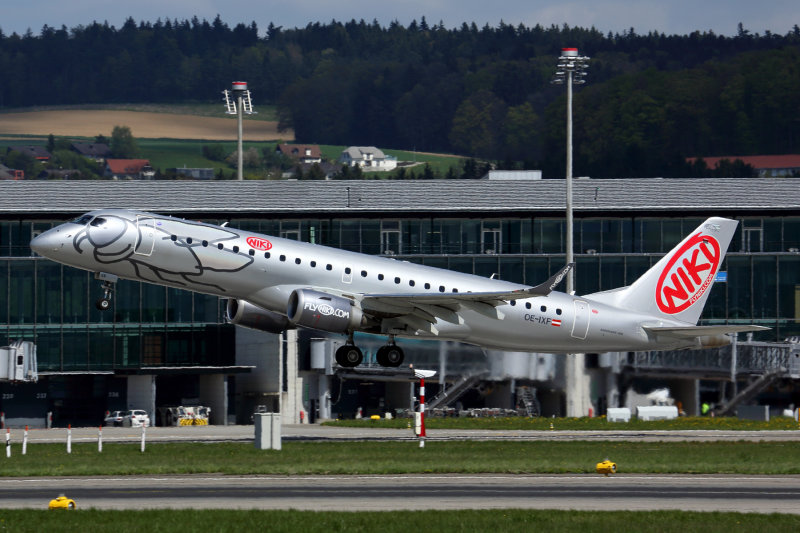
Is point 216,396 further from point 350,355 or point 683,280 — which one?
point 683,280

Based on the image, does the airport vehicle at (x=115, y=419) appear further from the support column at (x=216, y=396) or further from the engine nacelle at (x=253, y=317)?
the engine nacelle at (x=253, y=317)

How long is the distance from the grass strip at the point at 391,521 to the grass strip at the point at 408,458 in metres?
11.7

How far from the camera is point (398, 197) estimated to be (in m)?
97.7

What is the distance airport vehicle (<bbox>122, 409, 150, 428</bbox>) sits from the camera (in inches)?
3420

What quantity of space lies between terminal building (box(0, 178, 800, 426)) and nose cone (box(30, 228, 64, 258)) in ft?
122

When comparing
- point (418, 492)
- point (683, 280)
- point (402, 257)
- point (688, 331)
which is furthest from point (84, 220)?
point (402, 257)

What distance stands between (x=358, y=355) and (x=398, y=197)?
140 ft

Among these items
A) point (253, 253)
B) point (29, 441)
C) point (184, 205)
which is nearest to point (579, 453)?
point (253, 253)

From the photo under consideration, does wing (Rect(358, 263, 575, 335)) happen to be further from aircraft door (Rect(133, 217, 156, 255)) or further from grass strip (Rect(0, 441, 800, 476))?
aircraft door (Rect(133, 217, 156, 255))

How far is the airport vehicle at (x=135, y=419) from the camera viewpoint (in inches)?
3420

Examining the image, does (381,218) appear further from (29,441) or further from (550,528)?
(550,528)

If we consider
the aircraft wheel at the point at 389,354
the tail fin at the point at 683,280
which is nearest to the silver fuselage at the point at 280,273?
the aircraft wheel at the point at 389,354

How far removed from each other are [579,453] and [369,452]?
838 centimetres

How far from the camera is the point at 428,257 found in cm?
9519
